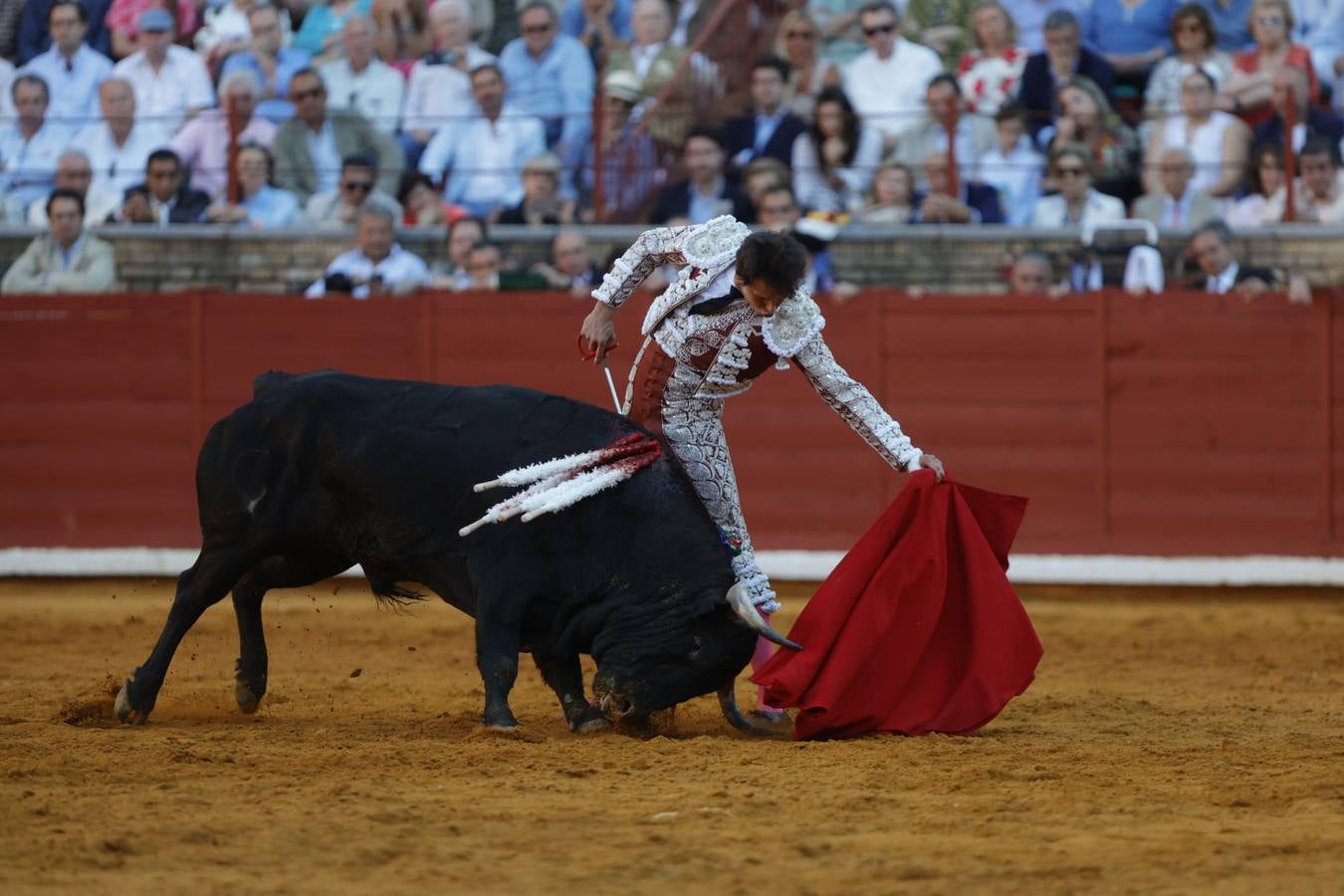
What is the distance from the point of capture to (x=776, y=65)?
8539 mm

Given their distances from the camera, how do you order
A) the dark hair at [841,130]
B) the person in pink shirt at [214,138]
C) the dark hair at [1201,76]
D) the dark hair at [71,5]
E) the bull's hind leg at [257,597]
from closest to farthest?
the bull's hind leg at [257,597]
the dark hair at [1201,76]
the dark hair at [841,130]
the person in pink shirt at [214,138]
the dark hair at [71,5]

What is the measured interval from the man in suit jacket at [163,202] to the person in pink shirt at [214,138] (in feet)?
0.33

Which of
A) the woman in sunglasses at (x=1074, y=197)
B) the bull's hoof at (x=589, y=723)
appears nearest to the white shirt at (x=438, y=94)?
the woman in sunglasses at (x=1074, y=197)

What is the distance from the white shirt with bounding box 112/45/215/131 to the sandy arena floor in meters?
4.42

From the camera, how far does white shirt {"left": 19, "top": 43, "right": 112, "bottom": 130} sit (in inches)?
376

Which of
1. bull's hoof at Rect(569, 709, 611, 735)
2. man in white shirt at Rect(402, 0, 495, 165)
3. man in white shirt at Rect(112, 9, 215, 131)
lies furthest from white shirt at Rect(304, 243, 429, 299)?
bull's hoof at Rect(569, 709, 611, 735)

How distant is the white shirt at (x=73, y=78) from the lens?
9.54m

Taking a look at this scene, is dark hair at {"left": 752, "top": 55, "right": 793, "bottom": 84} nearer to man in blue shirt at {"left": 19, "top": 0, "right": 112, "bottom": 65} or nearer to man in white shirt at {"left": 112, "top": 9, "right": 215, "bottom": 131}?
man in white shirt at {"left": 112, "top": 9, "right": 215, "bottom": 131}

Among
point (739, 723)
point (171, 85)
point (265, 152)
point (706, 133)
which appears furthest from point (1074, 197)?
point (171, 85)

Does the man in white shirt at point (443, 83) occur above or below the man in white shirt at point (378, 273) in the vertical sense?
above

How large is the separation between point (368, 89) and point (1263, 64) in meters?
4.11

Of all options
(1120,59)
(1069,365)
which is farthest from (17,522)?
(1120,59)

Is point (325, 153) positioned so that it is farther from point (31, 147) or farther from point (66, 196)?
point (31, 147)

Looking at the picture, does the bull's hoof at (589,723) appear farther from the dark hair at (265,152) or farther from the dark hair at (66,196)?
the dark hair at (66,196)
